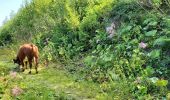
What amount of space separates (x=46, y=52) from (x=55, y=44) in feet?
2.12

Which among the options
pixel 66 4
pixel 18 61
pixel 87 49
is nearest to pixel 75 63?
pixel 87 49

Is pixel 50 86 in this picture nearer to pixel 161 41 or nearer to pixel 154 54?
pixel 154 54

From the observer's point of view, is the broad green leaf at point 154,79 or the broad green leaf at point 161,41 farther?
the broad green leaf at point 161,41

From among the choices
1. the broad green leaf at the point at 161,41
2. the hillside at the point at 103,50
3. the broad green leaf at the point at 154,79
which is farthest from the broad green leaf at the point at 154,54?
the broad green leaf at the point at 154,79

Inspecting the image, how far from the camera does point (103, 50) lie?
37.4ft

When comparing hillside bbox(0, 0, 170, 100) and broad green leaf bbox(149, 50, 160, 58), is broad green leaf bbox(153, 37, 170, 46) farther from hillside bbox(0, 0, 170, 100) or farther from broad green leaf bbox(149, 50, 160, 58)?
broad green leaf bbox(149, 50, 160, 58)

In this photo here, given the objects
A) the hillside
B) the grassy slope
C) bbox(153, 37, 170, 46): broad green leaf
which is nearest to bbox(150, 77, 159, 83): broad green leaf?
the hillside

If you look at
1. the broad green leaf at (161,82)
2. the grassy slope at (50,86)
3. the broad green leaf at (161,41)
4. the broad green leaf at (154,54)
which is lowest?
the grassy slope at (50,86)

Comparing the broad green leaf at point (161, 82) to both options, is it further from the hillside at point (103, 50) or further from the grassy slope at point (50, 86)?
the grassy slope at point (50, 86)

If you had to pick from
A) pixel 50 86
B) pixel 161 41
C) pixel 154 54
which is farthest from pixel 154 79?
pixel 50 86

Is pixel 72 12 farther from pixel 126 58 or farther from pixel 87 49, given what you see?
pixel 126 58

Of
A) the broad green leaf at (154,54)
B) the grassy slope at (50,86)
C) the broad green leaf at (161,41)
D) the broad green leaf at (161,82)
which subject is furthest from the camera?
the broad green leaf at (161,41)

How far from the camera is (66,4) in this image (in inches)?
574

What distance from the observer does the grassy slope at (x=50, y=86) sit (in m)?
8.42
